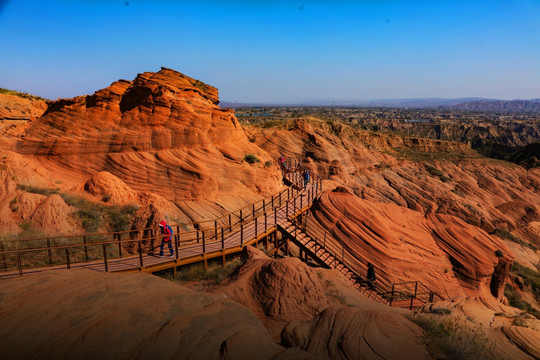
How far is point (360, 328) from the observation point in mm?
6523

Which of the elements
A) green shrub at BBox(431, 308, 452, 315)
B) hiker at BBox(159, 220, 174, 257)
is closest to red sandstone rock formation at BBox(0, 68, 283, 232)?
hiker at BBox(159, 220, 174, 257)

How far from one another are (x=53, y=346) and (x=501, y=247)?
23.2m

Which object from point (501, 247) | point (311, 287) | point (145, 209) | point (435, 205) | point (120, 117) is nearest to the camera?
point (311, 287)

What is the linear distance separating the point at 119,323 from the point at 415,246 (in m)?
16.5

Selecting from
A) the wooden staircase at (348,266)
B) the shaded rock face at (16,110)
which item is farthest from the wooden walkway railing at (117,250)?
the shaded rock face at (16,110)

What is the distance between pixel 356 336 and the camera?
20.4ft

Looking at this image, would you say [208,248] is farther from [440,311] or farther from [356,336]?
[440,311]

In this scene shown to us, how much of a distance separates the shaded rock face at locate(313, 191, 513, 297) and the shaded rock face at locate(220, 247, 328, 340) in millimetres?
7158

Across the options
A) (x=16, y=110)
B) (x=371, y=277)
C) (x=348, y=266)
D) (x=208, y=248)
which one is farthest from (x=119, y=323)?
(x=16, y=110)

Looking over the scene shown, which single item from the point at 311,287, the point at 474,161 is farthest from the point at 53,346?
the point at 474,161

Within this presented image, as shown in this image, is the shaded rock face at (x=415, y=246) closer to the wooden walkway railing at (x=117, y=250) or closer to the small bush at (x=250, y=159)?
the wooden walkway railing at (x=117, y=250)

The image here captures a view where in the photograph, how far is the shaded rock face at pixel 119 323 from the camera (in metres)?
5.00

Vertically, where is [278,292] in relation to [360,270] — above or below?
above

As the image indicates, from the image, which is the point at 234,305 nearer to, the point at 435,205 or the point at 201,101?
the point at 201,101
